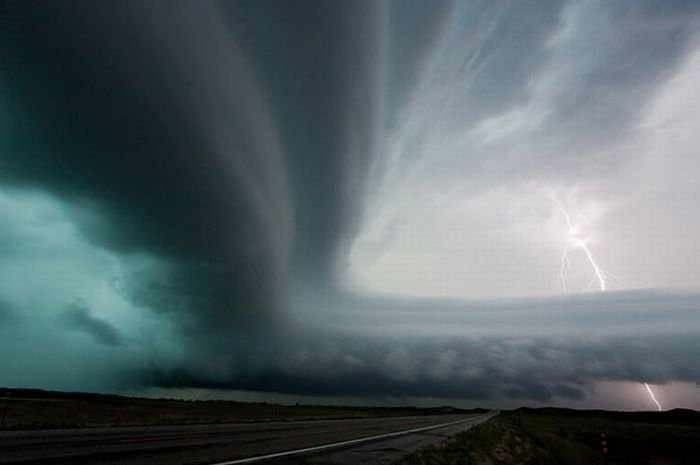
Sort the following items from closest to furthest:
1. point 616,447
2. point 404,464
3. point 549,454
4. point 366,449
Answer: point 404,464 < point 366,449 < point 549,454 < point 616,447

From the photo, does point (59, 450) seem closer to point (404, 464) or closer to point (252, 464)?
point (252, 464)

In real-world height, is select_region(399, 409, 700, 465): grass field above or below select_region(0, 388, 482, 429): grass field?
below

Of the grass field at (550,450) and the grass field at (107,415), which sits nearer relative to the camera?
the grass field at (550,450)

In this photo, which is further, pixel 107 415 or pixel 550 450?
pixel 107 415

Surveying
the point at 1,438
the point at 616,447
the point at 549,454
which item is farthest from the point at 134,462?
the point at 616,447

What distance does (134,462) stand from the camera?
13.0 meters

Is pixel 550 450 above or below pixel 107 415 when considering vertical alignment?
below

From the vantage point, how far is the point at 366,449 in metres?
22.5

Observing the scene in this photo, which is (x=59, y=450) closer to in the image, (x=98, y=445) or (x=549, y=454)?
(x=98, y=445)

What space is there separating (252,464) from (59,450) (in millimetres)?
6643

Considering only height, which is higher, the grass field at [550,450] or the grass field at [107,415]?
the grass field at [107,415]

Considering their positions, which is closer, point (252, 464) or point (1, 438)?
point (252, 464)

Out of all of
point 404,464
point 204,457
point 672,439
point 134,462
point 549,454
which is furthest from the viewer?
point 672,439

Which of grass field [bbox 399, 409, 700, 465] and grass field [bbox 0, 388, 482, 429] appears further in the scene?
grass field [bbox 0, 388, 482, 429]
